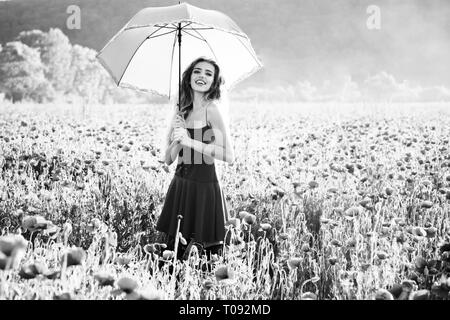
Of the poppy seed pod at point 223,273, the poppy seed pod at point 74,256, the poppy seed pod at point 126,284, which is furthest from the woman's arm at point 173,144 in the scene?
the poppy seed pod at point 126,284

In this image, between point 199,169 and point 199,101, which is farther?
point 199,101

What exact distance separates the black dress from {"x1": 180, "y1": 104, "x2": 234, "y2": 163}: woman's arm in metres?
0.04

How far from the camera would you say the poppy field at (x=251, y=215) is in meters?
1.81

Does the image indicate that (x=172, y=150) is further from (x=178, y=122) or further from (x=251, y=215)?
(x=251, y=215)

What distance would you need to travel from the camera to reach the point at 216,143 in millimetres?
2484

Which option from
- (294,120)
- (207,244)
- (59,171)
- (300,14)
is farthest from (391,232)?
(300,14)

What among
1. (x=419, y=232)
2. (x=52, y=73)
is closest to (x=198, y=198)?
(x=419, y=232)

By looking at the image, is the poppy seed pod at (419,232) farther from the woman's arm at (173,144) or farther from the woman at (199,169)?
the woman's arm at (173,144)

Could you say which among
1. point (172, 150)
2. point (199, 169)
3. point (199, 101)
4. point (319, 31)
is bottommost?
point (199, 169)

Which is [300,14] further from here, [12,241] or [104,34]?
[12,241]

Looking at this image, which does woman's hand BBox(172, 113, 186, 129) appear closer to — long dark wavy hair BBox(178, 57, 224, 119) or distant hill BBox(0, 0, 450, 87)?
long dark wavy hair BBox(178, 57, 224, 119)

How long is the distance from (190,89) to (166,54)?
37 centimetres

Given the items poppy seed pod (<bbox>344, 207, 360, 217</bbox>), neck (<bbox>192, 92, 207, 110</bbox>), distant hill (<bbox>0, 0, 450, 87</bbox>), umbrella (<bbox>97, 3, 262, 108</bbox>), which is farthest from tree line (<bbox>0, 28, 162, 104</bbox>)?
poppy seed pod (<bbox>344, 207, 360, 217</bbox>)
